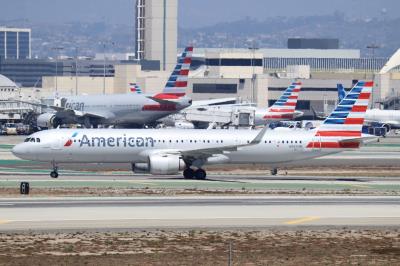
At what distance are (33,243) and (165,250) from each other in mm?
5395

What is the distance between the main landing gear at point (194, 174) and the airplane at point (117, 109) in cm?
6656

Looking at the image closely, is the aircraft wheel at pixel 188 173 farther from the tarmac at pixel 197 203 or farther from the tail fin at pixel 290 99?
the tail fin at pixel 290 99

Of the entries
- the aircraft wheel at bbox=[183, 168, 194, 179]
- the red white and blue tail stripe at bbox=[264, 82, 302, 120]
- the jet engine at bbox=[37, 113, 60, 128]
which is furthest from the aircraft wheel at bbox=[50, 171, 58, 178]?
the red white and blue tail stripe at bbox=[264, 82, 302, 120]

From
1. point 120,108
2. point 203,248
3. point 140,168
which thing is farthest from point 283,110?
point 203,248

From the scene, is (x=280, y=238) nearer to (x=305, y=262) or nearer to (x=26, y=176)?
(x=305, y=262)

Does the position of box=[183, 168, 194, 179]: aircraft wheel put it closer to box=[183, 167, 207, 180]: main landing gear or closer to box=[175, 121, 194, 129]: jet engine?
box=[183, 167, 207, 180]: main landing gear

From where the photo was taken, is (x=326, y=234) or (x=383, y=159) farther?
(x=383, y=159)

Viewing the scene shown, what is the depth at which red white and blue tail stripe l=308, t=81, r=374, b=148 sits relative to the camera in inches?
3287

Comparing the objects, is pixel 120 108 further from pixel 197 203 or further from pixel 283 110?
pixel 197 203

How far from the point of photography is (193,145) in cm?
8219

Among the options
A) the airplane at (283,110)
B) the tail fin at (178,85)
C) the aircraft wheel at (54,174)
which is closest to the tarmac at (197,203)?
the aircraft wheel at (54,174)

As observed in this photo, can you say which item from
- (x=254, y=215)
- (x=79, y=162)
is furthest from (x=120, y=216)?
(x=79, y=162)

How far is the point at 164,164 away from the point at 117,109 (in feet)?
238

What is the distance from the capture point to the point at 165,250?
152 ft
